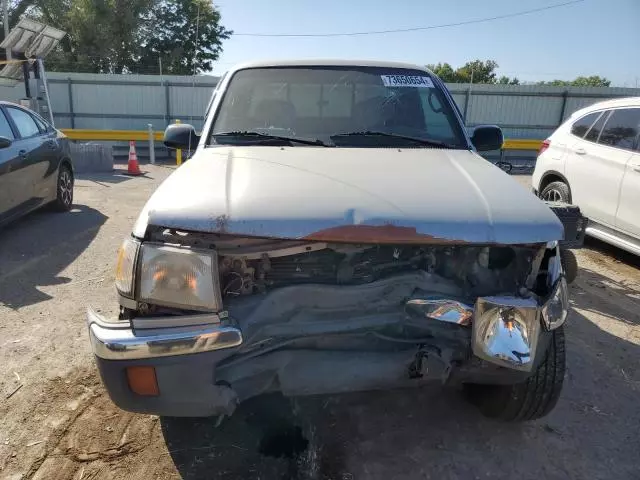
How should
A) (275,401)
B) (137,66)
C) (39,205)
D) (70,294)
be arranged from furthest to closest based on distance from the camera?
(137,66) → (39,205) → (70,294) → (275,401)

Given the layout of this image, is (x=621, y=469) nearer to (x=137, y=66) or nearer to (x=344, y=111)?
(x=344, y=111)

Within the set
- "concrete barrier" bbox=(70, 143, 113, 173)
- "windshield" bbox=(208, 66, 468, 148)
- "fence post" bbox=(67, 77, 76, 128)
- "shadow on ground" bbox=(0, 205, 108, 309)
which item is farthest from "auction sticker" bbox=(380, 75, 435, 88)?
"fence post" bbox=(67, 77, 76, 128)

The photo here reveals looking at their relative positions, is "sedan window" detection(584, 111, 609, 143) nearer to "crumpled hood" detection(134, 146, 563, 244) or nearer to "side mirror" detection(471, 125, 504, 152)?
"side mirror" detection(471, 125, 504, 152)

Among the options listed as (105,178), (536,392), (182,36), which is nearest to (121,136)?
(105,178)

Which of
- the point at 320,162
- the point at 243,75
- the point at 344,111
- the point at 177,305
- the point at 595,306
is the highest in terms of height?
the point at 243,75

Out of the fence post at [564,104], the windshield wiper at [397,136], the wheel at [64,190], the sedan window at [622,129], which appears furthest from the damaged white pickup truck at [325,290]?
the fence post at [564,104]

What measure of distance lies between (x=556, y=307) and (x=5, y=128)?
6.27 m

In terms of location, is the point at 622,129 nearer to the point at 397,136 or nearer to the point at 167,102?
the point at 397,136

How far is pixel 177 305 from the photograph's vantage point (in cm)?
199

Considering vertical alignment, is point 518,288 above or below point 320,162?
Answer: below

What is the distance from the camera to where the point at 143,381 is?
199 centimetres

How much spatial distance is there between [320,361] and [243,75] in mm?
2363

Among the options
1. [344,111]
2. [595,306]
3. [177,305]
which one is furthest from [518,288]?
[595,306]

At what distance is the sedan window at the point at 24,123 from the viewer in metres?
6.16
